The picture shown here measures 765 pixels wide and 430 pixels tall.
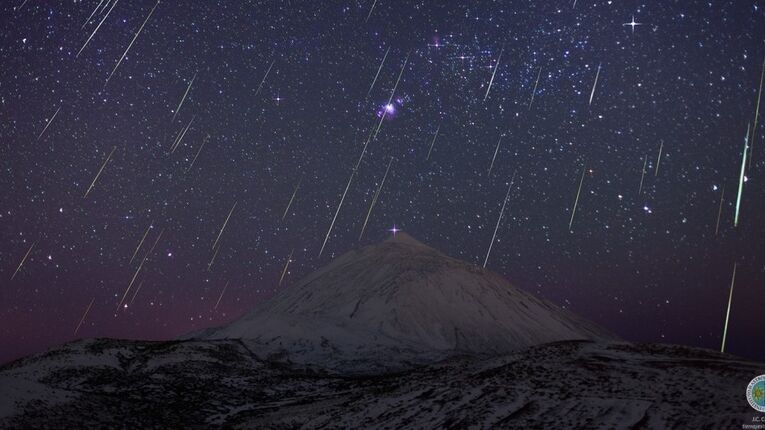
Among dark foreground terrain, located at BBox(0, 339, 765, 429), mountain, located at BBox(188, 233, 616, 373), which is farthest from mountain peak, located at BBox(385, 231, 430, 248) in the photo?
dark foreground terrain, located at BBox(0, 339, 765, 429)

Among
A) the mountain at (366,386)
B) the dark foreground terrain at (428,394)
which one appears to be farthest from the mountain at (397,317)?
the dark foreground terrain at (428,394)

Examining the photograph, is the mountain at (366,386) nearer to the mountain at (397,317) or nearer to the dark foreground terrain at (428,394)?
the dark foreground terrain at (428,394)

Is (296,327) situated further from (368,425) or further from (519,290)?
(519,290)

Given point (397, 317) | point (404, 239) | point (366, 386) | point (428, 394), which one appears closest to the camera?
point (428, 394)

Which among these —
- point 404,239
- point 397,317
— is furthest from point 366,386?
point 404,239

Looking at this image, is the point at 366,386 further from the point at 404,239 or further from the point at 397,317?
the point at 404,239

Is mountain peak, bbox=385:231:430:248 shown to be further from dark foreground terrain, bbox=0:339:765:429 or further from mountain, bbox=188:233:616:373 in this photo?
dark foreground terrain, bbox=0:339:765:429
